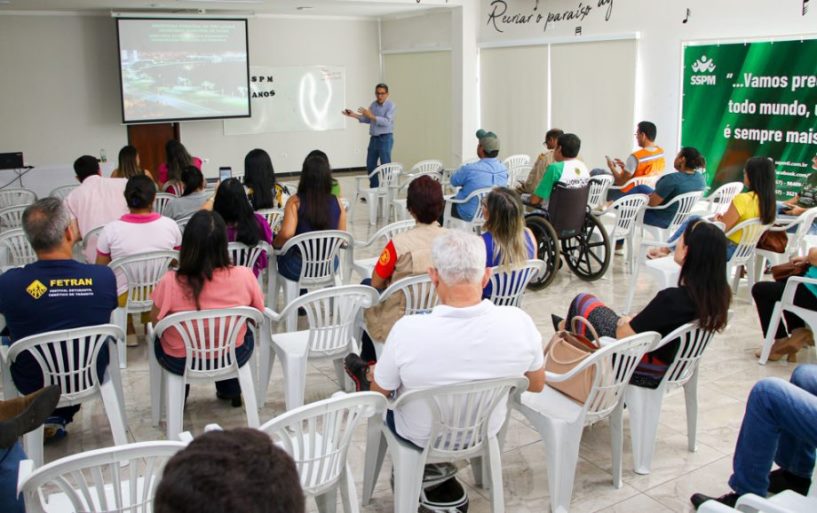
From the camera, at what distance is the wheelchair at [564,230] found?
614 centimetres

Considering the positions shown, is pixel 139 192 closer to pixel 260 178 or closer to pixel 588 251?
pixel 260 178

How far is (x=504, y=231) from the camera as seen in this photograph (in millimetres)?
3967

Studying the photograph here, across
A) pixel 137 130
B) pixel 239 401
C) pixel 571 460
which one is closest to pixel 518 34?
pixel 137 130

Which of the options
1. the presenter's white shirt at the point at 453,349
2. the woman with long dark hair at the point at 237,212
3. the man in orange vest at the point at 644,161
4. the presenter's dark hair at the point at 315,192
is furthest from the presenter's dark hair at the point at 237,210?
the man in orange vest at the point at 644,161

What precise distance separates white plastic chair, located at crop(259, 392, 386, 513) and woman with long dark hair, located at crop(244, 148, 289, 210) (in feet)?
10.5

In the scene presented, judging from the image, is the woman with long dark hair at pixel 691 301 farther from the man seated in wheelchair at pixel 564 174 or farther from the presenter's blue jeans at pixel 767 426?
the man seated in wheelchair at pixel 564 174

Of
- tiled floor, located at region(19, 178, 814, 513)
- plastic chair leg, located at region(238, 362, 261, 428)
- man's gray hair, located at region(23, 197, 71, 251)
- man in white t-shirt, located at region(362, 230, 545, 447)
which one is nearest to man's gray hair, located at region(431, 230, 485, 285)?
man in white t-shirt, located at region(362, 230, 545, 447)

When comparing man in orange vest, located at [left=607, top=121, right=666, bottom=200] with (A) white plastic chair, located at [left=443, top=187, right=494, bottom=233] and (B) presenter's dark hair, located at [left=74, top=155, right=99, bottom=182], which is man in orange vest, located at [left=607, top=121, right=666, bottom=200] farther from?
(B) presenter's dark hair, located at [left=74, top=155, right=99, bottom=182]

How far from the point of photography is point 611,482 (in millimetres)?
3389

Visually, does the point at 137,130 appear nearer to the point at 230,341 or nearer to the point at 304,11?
the point at 304,11

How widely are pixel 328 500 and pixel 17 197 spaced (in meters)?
5.86

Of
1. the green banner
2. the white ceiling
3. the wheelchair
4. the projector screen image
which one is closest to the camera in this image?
the wheelchair

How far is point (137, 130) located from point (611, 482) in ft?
33.8

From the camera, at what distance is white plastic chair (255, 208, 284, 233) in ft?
18.2
